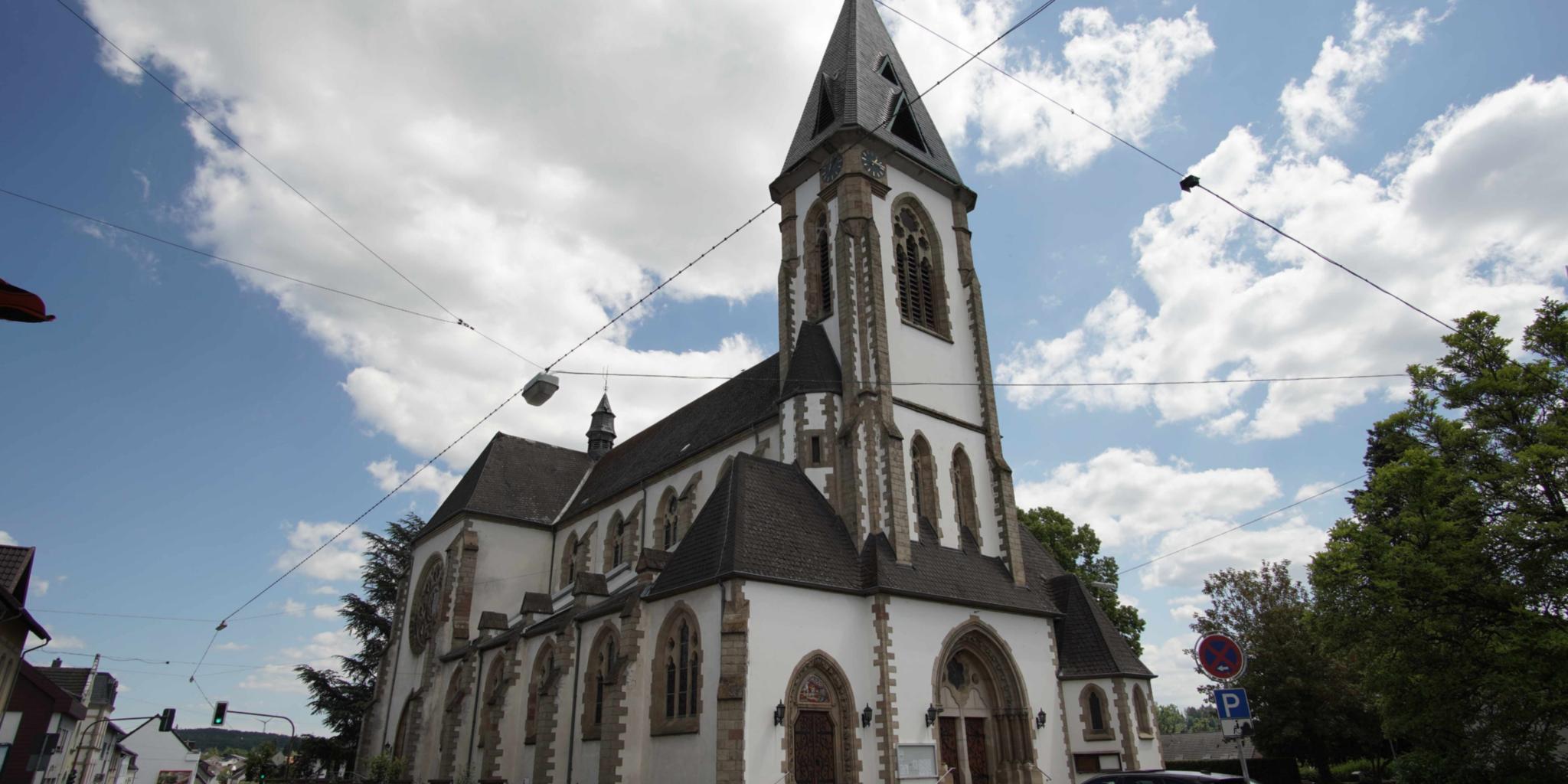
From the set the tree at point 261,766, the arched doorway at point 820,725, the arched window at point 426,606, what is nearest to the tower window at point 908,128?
the arched doorway at point 820,725

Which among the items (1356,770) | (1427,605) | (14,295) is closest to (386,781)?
(14,295)

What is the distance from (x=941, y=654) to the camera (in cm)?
2033

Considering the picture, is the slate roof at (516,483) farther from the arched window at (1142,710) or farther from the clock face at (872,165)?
the arched window at (1142,710)

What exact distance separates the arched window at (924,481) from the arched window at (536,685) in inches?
434

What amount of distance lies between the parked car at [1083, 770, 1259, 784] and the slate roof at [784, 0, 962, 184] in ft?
62.5

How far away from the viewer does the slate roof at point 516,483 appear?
3647 cm

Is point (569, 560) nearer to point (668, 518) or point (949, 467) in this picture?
point (668, 518)

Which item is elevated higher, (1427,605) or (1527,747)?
(1427,605)

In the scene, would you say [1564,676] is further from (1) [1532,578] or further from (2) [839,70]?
(2) [839,70]

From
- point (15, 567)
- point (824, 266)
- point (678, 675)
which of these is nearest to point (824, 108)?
point (824, 266)

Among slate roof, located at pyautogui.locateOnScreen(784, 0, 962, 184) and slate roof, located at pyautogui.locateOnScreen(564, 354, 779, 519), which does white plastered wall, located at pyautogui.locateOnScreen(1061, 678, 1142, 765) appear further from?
slate roof, located at pyautogui.locateOnScreen(784, 0, 962, 184)

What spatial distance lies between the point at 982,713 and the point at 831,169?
16181 mm

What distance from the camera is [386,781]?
96.9ft

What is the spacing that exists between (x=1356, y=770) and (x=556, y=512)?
119 feet
